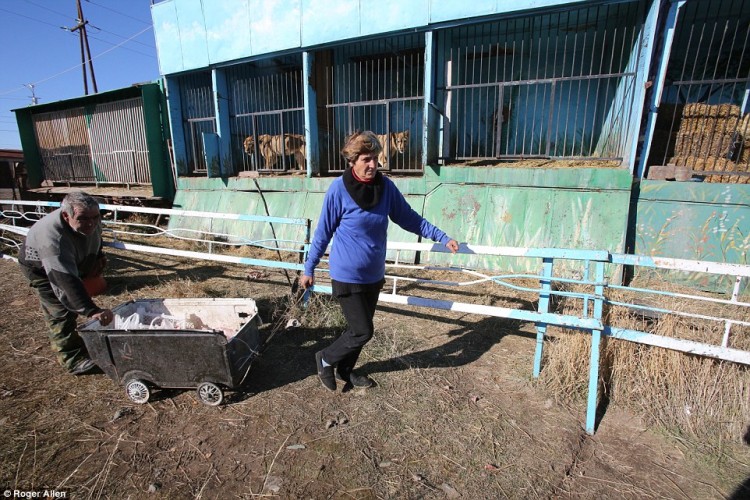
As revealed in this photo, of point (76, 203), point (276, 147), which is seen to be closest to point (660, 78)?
point (76, 203)

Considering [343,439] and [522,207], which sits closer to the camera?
[343,439]

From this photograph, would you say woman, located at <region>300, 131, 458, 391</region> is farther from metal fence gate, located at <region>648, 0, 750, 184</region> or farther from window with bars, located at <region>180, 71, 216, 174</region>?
window with bars, located at <region>180, 71, 216, 174</region>

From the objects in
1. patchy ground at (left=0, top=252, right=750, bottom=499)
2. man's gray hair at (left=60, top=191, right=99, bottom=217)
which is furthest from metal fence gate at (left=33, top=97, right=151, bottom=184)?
man's gray hair at (left=60, top=191, right=99, bottom=217)

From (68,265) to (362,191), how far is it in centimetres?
219

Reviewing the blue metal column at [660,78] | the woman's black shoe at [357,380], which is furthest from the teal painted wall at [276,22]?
the woman's black shoe at [357,380]

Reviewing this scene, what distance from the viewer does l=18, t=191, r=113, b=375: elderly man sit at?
2.55m

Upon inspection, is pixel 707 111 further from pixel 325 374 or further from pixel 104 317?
pixel 104 317

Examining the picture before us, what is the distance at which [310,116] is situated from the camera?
7676mm

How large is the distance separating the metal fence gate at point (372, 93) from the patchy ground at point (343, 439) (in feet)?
19.8

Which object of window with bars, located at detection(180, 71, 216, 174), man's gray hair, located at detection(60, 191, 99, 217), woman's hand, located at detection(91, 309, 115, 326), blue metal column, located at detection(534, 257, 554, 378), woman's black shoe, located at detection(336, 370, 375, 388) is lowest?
woman's black shoe, located at detection(336, 370, 375, 388)

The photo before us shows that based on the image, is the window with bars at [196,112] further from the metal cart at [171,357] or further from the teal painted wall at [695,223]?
the teal painted wall at [695,223]

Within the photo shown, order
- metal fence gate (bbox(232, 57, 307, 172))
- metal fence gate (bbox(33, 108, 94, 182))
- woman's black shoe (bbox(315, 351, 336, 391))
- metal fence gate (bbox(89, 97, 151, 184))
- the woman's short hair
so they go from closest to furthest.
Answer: the woman's short hair → woman's black shoe (bbox(315, 351, 336, 391)) → metal fence gate (bbox(232, 57, 307, 172)) → metal fence gate (bbox(89, 97, 151, 184)) → metal fence gate (bbox(33, 108, 94, 182))

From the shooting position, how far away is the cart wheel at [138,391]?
103 inches

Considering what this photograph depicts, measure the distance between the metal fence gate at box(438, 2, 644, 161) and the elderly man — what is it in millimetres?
5364
